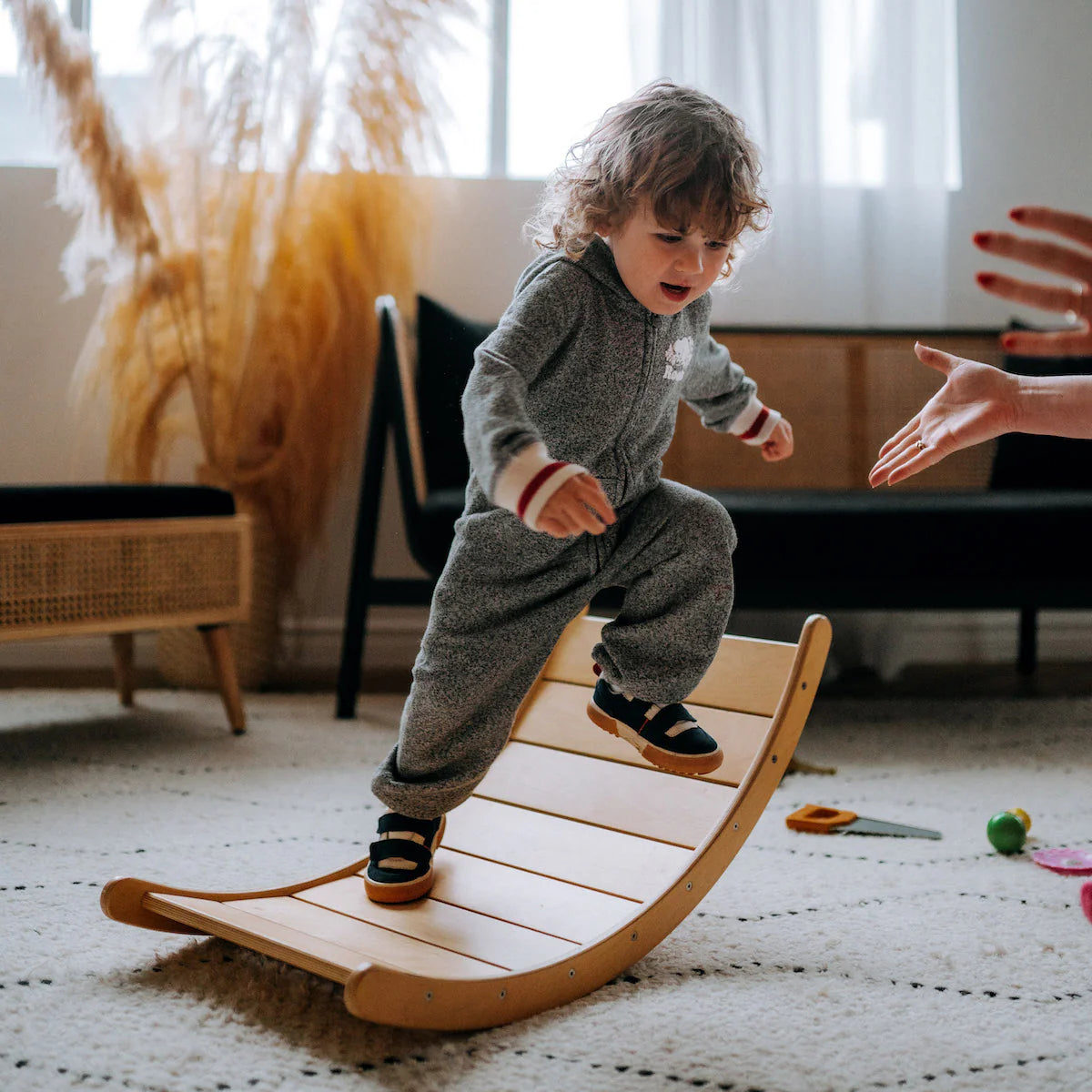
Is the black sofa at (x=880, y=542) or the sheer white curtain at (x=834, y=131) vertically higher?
the sheer white curtain at (x=834, y=131)

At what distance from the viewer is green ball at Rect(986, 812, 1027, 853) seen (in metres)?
1.25

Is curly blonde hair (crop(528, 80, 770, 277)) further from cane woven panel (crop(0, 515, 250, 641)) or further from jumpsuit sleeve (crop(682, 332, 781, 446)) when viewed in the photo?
cane woven panel (crop(0, 515, 250, 641))

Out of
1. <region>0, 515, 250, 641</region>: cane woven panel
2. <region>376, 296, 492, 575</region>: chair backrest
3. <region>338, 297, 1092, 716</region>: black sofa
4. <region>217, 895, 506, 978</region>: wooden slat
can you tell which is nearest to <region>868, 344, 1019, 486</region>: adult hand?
<region>217, 895, 506, 978</region>: wooden slat

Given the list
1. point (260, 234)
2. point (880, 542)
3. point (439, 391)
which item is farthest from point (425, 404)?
point (880, 542)

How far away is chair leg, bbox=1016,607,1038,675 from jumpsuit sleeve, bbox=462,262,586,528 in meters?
1.80

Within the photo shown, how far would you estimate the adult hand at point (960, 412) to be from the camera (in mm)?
898

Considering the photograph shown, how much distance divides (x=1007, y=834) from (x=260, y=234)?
1.72 metres

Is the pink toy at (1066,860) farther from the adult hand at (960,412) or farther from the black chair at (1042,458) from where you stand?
the black chair at (1042,458)

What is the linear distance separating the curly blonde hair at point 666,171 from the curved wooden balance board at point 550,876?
1.28ft

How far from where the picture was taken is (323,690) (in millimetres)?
2279

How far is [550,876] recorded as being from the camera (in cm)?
105

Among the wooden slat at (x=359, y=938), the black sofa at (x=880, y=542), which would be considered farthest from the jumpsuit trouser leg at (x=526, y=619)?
the black sofa at (x=880, y=542)

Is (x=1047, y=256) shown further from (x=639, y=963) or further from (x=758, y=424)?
(x=639, y=963)

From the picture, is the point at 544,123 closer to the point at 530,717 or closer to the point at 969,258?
the point at 969,258
